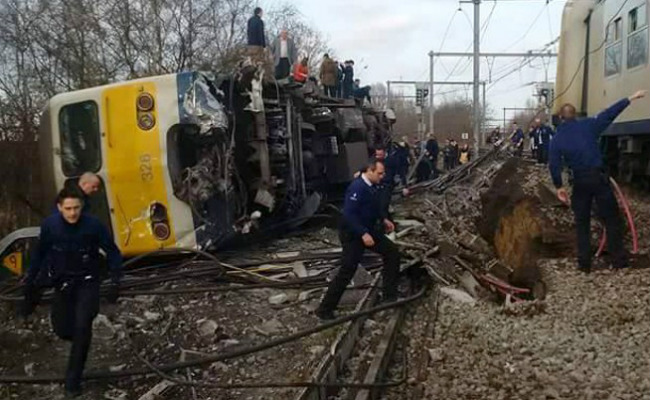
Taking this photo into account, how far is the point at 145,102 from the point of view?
26.8ft

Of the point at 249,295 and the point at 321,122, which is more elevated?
the point at 321,122

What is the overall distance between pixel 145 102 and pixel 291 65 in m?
4.05

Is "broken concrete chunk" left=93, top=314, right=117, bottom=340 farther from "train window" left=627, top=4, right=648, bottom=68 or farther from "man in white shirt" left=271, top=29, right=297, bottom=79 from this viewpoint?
"train window" left=627, top=4, right=648, bottom=68

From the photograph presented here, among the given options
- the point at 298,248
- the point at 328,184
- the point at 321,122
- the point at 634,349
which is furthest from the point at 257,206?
the point at 634,349

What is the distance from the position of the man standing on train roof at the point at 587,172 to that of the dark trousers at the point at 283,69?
4.78 m

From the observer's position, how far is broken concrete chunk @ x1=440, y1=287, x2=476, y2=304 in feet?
22.4

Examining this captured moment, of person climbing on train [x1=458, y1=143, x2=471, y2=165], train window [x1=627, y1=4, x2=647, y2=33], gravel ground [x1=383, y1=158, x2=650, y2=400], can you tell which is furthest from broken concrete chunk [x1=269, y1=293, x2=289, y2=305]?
person climbing on train [x1=458, y1=143, x2=471, y2=165]

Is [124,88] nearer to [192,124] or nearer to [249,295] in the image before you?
[192,124]

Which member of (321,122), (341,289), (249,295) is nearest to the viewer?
(341,289)

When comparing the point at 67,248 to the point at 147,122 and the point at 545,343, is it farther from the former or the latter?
the point at 147,122

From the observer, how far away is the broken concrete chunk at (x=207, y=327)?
6.14 meters

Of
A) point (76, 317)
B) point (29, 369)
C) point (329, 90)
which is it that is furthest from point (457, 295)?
point (329, 90)

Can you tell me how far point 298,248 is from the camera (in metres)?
9.79

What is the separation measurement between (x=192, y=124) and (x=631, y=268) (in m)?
4.91
